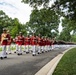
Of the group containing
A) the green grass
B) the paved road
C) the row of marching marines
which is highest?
the row of marching marines

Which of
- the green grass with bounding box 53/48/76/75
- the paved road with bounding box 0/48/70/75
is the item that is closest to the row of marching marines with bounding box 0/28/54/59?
the paved road with bounding box 0/48/70/75

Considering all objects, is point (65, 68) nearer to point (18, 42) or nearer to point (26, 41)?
point (18, 42)

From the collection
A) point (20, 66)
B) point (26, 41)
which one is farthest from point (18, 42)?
point (20, 66)

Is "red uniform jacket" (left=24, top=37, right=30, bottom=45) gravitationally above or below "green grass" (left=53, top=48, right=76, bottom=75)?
above

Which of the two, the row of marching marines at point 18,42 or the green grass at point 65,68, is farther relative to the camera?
the row of marching marines at point 18,42

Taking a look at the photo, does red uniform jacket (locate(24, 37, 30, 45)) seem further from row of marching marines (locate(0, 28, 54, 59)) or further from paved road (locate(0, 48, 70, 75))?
paved road (locate(0, 48, 70, 75))

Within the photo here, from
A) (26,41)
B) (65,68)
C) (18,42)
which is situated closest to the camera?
(65,68)

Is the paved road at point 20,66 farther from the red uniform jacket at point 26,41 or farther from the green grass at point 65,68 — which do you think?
the red uniform jacket at point 26,41

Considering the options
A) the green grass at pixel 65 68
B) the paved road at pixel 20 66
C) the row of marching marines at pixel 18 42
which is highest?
the row of marching marines at pixel 18 42

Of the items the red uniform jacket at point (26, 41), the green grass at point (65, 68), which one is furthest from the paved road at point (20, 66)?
the red uniform jacket at point (26, 41)

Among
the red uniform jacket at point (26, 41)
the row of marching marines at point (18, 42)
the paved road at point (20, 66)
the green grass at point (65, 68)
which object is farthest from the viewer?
the red uniform jacket at point (26, 41)

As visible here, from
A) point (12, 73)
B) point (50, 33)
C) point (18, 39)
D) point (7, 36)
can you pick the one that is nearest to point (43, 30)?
point (50, 33)

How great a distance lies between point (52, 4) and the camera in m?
15.8

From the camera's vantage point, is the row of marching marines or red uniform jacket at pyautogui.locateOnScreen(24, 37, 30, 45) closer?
the row of marching marines
